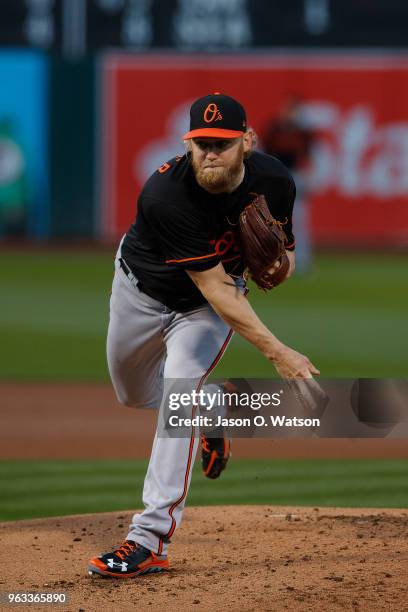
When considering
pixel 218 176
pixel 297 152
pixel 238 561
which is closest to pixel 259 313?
pixel 297 152

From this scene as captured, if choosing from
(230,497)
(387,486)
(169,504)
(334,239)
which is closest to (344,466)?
(387,486)

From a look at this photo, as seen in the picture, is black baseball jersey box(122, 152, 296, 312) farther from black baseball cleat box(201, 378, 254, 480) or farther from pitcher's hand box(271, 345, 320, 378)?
black baseball cleat box(201, 378, 254, 480)

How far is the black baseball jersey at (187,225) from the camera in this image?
13.6 ft

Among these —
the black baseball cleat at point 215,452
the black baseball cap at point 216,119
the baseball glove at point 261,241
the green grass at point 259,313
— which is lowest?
the green grass at point 259,313

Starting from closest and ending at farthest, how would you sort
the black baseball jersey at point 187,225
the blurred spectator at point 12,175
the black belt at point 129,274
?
the black baseball jersey at point 187,225 → the black belt at point 129,274 → the blurred spectator at point 12,175

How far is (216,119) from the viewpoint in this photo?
400cm

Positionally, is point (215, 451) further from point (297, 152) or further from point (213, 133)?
point (297, 152)

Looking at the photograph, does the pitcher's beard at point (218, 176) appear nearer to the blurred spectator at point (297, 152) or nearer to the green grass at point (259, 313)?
the green grass at point (259, 313)

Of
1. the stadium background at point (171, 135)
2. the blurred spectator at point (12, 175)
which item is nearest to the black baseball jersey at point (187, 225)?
the stadium background at point (171, 135)

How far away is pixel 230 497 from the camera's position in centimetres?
589

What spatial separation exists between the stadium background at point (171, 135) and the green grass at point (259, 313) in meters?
0.04

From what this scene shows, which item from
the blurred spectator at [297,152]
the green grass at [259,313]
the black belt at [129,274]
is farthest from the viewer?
the blurred spectator at [297,152]

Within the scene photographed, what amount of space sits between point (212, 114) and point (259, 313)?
8390 millimetres

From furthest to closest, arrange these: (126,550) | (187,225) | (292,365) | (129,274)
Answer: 1. (129,274)
2. (126,550)
3. (187,225)
4. (292,365)
